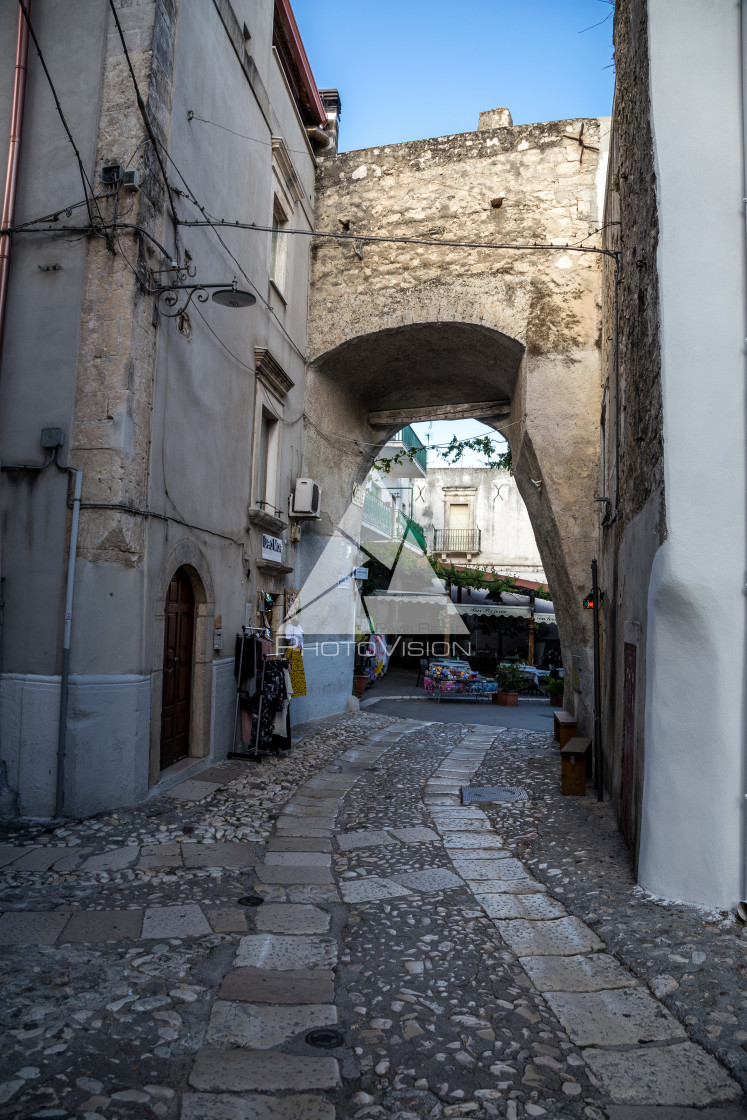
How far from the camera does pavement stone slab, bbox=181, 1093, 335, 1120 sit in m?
2.25

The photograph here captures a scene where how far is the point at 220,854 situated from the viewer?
482cm

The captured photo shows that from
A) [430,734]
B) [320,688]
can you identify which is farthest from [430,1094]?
[320,688]

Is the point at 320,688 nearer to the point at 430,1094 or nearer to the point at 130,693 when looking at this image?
the point at 130,693

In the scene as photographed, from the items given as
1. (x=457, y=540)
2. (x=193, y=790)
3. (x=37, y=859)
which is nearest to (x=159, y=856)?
(x=37, y=859)

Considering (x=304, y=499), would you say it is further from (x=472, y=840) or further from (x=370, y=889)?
(x=370, y=889)

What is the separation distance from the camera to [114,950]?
3.36 metres

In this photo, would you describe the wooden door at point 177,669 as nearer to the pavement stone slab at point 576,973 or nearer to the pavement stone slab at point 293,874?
the pavement stone slab at point 293,874

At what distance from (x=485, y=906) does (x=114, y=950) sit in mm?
1939

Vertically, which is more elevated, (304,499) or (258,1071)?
(304,499)

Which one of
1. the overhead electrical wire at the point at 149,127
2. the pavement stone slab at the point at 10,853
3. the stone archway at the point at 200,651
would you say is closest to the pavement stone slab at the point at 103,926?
the pavement stone slab at the point at 10,853

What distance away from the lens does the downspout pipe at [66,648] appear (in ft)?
17.6

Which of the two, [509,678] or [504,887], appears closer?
[504,887]

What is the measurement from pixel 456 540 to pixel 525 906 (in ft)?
80.3

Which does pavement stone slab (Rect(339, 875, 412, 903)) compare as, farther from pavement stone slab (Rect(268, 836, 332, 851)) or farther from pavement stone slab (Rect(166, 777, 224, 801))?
pavement stone slab (Rect(166, 777, 224, 801))
